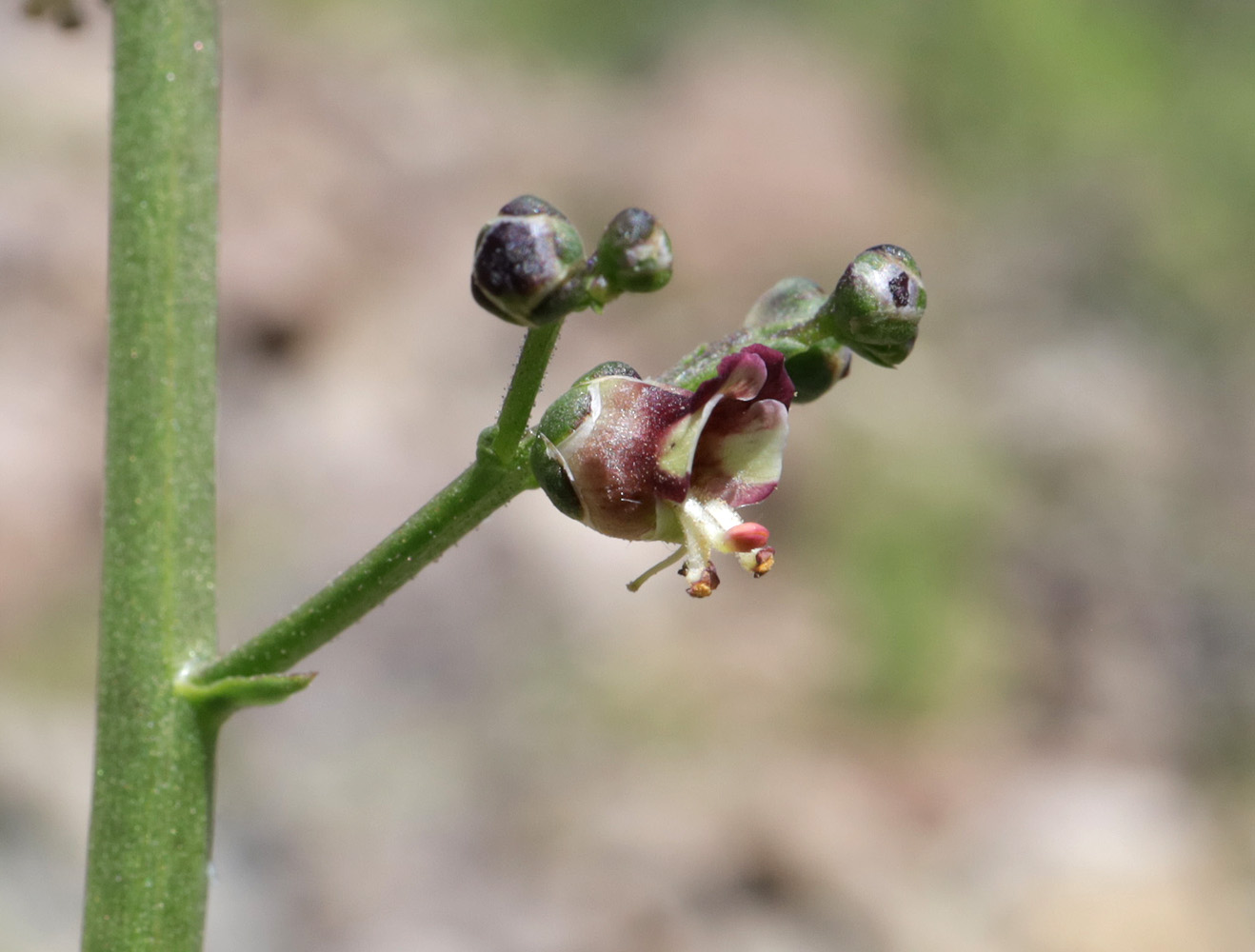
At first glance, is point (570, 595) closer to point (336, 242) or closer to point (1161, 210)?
point (336, 242)

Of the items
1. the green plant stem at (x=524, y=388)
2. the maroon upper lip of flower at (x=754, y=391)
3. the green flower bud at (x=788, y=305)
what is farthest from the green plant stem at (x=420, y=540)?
the green flower bud at (x=788, y=305)

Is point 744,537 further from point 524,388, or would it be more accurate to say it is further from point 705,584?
point 524,388

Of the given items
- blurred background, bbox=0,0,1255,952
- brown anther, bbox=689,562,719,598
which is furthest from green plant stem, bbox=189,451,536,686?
blurred background, bbox=0,0,1255,952

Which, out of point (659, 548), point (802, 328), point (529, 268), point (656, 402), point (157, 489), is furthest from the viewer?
point (659, 548)

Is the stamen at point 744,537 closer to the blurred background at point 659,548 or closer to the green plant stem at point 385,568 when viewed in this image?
the green plant stem at point 385,568

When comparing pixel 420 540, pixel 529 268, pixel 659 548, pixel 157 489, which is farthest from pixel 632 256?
pixel 659 548

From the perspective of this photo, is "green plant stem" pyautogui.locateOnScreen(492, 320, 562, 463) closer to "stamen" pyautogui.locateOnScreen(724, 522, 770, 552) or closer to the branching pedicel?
the branching pedicel
